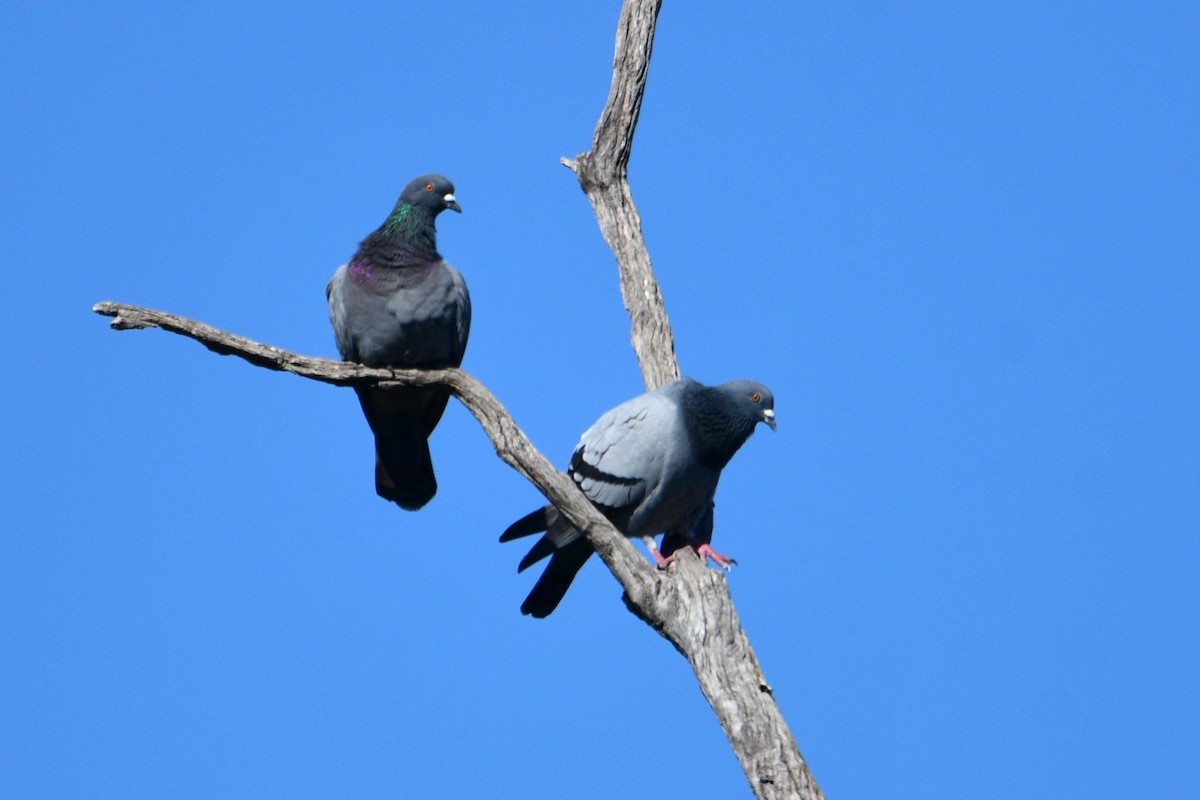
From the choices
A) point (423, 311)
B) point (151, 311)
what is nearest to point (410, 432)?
point (423, 311)

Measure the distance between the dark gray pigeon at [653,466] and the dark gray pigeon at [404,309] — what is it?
4.23 ft

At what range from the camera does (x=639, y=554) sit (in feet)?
28.7

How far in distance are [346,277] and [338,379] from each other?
1.23 metres

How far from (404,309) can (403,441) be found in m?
1.46

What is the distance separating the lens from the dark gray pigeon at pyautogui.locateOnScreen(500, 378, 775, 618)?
9539 millimetres


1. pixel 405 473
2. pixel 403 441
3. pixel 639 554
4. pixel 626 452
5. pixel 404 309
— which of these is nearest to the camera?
pixel 639 554

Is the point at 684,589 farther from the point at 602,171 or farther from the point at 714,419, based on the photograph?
the point at 602,171

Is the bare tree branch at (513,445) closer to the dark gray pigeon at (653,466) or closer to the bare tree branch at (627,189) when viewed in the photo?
the dark gray pigeon at (653,466)

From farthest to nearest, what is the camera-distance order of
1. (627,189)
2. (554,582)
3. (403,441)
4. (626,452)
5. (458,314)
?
(403,441)
(627,189)
(458,314)
(554,582)
(626,452)

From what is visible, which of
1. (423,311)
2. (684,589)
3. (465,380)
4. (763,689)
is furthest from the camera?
(423,311)

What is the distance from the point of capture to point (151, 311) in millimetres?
8648

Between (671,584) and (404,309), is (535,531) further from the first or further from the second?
(404,309)

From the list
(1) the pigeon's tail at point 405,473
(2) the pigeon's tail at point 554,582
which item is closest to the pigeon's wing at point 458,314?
(1) the pigeon's tail at point 405,473

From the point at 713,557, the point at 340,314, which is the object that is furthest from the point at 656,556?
the point at 340,314
